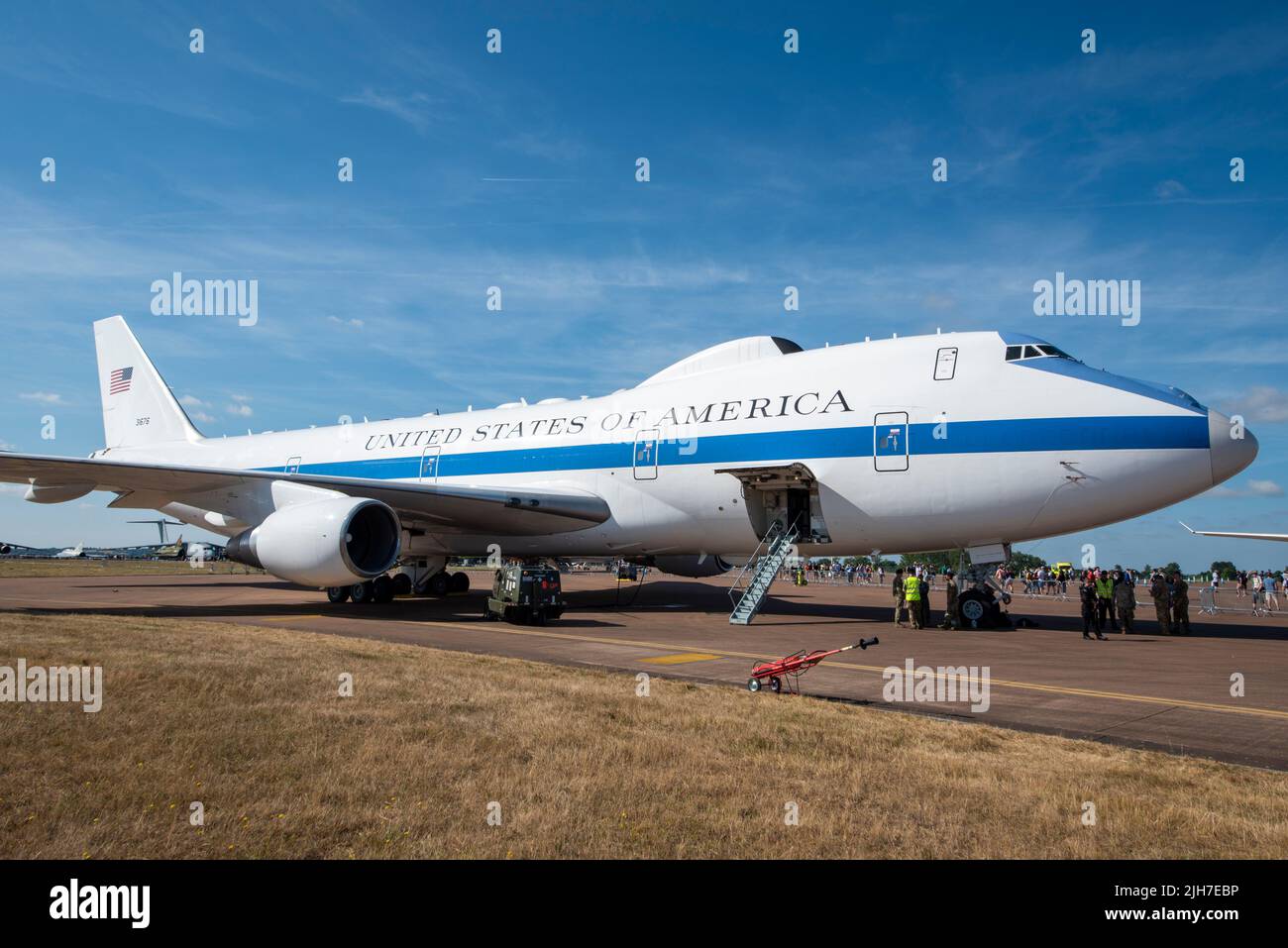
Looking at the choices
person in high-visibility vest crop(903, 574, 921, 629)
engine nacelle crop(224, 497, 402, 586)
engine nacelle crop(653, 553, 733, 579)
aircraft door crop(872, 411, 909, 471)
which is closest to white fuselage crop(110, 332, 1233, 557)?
aircraft door crop(872, 411, 909, 471)

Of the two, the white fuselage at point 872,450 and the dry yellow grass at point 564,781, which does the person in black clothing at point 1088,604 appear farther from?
the dry yellow grass at point 564,781

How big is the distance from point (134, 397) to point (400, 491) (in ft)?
64.4

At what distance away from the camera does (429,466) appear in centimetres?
2486

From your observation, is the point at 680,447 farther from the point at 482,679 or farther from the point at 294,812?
the point at 294,812

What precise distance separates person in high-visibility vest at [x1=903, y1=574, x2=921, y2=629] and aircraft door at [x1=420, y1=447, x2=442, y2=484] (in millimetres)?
13989

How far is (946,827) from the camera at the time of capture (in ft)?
16.0

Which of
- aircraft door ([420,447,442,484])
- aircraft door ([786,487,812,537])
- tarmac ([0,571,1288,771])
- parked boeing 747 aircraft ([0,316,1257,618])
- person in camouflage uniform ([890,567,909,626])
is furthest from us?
aircraft door ([420,447,442,484])

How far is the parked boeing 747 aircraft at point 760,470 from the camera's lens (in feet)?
51.4

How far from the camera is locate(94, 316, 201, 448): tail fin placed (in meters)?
32.1

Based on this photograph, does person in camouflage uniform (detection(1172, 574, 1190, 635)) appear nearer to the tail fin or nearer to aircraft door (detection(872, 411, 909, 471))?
aircraft door (detection(872, 411, 909, 471))

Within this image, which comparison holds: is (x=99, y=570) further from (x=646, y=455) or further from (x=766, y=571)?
(x=766, y=571)

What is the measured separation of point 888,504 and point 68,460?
677 inches

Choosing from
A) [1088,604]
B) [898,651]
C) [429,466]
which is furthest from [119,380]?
[1088,604]
